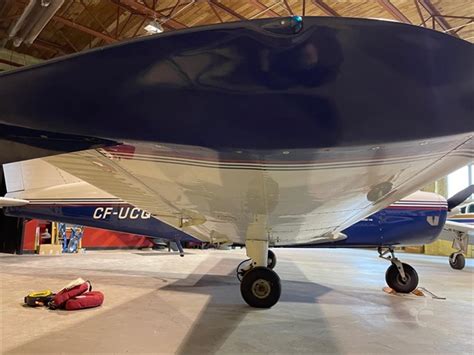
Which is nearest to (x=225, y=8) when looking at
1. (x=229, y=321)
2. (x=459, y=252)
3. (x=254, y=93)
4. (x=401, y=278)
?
(x=401, y=278)

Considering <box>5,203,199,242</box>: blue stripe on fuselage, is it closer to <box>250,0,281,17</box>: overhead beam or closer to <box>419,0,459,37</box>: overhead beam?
<box>250,0,281,17</box>: overhead beam

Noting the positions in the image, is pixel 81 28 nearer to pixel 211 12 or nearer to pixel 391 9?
pixel 211 12

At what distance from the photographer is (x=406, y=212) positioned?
4.79 meters

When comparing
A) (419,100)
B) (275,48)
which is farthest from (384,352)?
(275,48)

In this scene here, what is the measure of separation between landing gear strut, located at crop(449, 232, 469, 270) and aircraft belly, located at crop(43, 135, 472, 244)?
25.0 feet

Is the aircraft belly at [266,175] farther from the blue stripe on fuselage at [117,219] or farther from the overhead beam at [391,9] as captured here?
the overhead beam at [391,9]

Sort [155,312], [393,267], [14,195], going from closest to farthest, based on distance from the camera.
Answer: [155,312]
[393,267]
[14,195]

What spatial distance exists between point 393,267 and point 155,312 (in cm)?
315

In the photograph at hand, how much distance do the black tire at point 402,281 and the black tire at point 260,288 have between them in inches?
76.5

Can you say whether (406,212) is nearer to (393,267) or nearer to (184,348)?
(393,267)

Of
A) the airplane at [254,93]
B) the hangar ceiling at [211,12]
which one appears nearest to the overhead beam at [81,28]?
the hangar ceiling at [211,12]

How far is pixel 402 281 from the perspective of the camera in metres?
4.53

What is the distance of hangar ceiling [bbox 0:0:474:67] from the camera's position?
7.79 metres

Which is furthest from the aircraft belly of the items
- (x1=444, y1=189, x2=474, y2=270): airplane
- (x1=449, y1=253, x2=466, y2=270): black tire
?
(x1=449, y1=253, x2=466, y2=270): black tire
